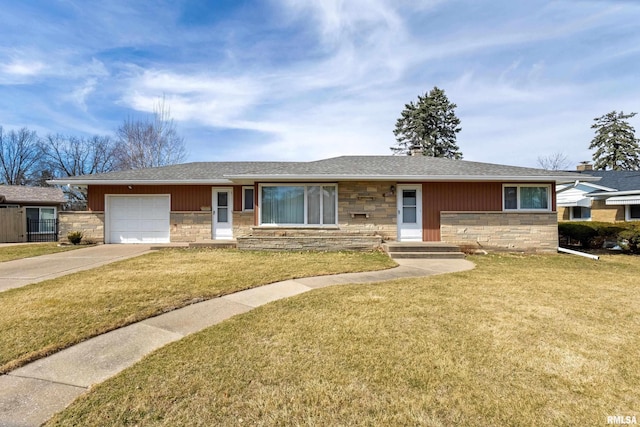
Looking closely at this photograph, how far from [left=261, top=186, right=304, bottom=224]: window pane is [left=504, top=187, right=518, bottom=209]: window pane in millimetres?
7187

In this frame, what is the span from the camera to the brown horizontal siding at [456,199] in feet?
34.8

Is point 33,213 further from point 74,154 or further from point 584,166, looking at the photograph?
point 584,166

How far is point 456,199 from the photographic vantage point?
1064 centimetres

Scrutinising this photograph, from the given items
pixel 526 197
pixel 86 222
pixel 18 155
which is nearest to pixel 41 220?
pixel 86 222

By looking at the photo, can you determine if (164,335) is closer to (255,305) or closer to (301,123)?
(255,305)

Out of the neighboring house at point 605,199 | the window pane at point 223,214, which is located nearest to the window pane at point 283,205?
the window pane at point 223,214

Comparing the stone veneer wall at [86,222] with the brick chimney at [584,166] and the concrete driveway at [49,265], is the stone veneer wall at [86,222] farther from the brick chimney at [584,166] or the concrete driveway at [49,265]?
the brick chimney at [584,166]

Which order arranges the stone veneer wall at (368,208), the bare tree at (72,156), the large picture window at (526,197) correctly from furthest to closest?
the bare tree at (72,156) < the stone veneer wall at (368,208) < the large picture window at (526,197)

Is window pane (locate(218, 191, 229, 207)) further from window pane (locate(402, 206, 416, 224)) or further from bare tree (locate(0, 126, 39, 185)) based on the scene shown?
bare tree (locate(0, 126, 39, 185))

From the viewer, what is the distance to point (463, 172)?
34.7ft

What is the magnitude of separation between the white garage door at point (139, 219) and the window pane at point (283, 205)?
443 cm

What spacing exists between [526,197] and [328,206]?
22.8ft

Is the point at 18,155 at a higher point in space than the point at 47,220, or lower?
higher

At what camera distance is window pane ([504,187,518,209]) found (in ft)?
34.8
